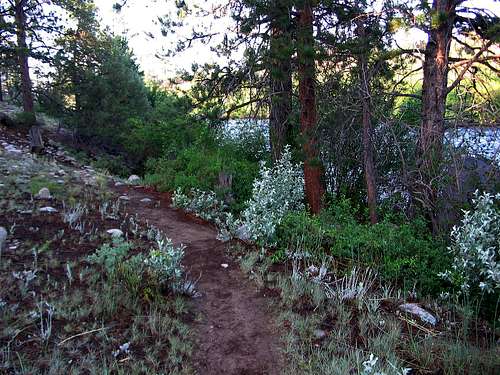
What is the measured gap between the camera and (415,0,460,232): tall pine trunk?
17.3 feet

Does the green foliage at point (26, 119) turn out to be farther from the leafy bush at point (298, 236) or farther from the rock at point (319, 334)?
the rock at point (319, 334)

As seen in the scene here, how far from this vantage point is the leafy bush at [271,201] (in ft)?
15.7

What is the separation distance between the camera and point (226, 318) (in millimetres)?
3277

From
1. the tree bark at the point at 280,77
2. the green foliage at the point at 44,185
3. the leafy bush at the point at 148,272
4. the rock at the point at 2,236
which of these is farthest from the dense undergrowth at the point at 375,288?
the green foliage at the point at 44,185

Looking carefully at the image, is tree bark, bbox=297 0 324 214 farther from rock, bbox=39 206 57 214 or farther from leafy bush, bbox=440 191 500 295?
rock, bbox=39 206 57 214

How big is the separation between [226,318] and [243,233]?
1.93 meters

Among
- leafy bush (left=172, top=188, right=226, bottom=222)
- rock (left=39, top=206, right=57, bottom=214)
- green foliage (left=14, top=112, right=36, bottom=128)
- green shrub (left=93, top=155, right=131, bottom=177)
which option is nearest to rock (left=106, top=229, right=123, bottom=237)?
rock (left=39, top=206, right=57, bottom=214)

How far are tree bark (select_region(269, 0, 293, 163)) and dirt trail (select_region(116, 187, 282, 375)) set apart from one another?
9.01ft

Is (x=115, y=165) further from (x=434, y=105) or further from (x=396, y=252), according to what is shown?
(x=396, y=252)

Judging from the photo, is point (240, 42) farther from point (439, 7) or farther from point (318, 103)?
point (439, 7)

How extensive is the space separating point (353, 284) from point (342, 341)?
747mm

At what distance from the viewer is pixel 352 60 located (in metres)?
5.76

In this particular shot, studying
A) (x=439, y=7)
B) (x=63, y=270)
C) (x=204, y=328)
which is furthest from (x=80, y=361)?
(x=439, y=7)

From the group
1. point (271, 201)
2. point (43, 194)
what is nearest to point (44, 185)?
point (43, 194)
